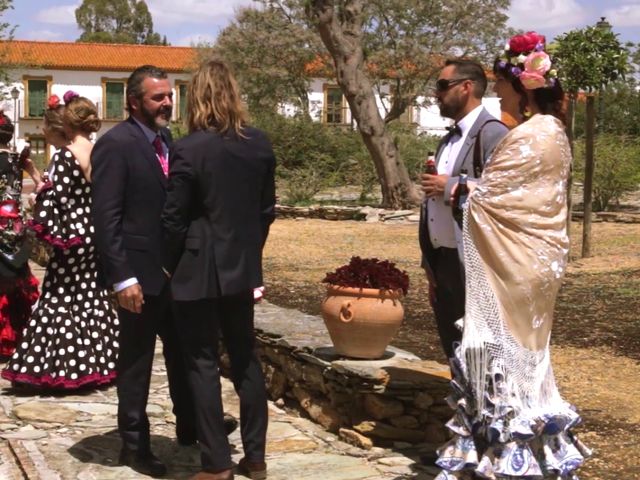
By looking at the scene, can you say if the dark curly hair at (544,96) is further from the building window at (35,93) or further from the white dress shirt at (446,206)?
the building window at (35,93)

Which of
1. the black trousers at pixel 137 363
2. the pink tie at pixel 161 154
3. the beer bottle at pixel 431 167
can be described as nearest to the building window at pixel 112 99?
the pink tie at pixel 161 154

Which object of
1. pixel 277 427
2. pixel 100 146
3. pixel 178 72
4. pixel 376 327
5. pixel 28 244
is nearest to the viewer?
pixel 100 146

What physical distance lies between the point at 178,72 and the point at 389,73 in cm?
2483

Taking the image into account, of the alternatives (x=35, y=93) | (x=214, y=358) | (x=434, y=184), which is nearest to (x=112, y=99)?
(x=35, y=93)

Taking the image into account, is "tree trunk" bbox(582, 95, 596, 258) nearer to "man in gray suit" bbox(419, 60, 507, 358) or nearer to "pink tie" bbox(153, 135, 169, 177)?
"man in gray suit" bbox(419, 60, 507, 358)

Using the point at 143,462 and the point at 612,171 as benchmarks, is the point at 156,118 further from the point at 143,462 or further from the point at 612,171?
the point at 612,171

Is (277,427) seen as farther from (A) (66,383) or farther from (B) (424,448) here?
(A) (66,383)

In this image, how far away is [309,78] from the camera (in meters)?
44.0

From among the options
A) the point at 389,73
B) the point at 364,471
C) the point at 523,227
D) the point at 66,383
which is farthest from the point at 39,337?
the point at 389,73

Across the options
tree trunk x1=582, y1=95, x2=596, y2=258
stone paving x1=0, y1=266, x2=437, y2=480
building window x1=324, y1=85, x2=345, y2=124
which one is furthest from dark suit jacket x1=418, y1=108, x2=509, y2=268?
building window x1=324, y1=85, x2=345, y2=124

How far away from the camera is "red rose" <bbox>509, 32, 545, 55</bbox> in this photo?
4238 mm

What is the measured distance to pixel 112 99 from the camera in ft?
215

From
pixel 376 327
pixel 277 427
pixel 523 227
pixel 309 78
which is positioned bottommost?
pixel 277 427

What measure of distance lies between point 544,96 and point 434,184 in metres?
0.61
